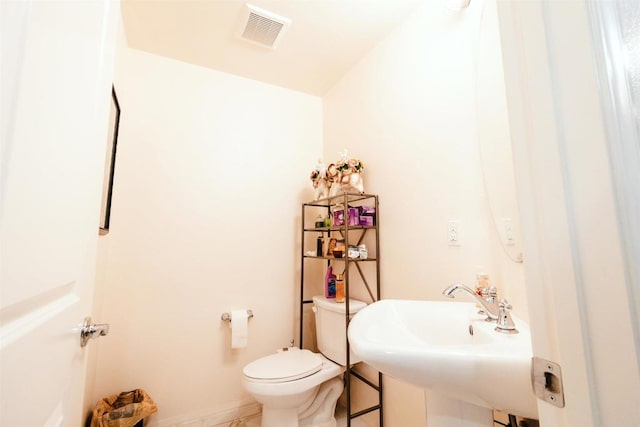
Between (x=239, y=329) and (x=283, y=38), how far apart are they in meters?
1.83

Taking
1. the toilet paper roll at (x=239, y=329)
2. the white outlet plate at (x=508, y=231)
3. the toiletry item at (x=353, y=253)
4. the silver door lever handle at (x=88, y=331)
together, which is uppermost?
the white outlet plate at (x=508, y=231)

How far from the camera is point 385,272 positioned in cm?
166

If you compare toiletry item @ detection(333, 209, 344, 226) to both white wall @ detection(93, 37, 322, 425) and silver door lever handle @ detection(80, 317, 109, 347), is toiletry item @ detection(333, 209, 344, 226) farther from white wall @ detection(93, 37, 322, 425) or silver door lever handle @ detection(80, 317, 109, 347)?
silver door lever handle @ detection(80, 317, 109, 347)

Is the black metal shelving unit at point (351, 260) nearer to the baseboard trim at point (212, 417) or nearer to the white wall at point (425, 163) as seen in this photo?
the white wall at point (425, 163)

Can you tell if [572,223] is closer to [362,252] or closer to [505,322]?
[505,322]

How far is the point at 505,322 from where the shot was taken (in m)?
0.85

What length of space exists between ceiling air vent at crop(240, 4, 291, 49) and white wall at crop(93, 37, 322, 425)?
0.45m

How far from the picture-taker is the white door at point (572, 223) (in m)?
0.30

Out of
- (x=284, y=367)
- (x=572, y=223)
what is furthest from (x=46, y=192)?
(x=284, y=367)

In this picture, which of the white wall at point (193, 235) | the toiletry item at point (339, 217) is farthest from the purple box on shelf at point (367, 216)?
the white wall at point (193, 235)

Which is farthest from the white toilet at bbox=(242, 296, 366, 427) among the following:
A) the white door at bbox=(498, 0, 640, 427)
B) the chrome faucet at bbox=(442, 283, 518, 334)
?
the white door at bbox=(498, 0, 640, 427)

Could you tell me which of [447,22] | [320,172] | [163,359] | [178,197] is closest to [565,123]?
[447,22]

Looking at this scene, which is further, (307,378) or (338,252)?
(338,252)

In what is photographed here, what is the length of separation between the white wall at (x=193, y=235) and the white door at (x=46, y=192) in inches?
44.4
